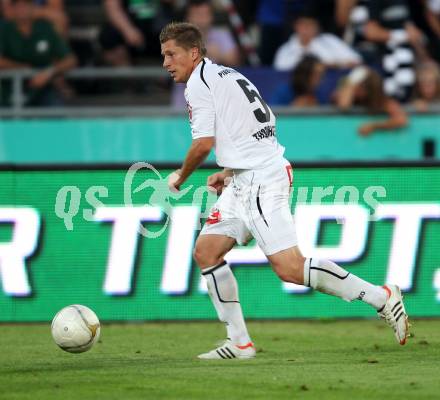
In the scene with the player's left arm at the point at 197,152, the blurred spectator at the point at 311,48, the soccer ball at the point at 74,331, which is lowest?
the soccer ball at the point at 74,331

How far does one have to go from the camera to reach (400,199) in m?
11.5

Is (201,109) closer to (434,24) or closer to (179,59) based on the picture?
(179,59)

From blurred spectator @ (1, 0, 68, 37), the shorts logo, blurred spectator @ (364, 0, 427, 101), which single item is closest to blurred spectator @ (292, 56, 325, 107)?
blurred spectator @ (364, 0, 427, 101)

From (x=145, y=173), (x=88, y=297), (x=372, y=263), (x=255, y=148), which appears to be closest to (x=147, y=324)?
(x=88, y=297)

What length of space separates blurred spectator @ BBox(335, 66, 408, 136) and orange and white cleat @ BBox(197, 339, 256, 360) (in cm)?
524

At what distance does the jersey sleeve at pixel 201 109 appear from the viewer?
8.43 metres

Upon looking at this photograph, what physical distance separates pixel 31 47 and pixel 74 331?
6.75 metres

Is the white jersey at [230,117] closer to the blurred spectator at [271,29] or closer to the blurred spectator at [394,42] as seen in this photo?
the blurred spectator at [394,42]

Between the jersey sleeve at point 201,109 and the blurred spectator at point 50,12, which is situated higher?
the jersey sleeve at point 201,109

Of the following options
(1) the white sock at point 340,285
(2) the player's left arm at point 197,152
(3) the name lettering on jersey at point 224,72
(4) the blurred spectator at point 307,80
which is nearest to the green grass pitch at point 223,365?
(1) the white sock at point 340,285

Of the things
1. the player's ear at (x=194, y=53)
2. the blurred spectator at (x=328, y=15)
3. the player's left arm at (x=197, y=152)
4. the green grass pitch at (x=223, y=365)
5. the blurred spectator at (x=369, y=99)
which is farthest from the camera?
the blurred spectator at (x=328, y=15)

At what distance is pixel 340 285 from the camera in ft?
28.2

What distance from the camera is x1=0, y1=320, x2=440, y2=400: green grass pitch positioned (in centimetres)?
718

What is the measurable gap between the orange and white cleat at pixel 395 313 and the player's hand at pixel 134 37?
750 centimetres
